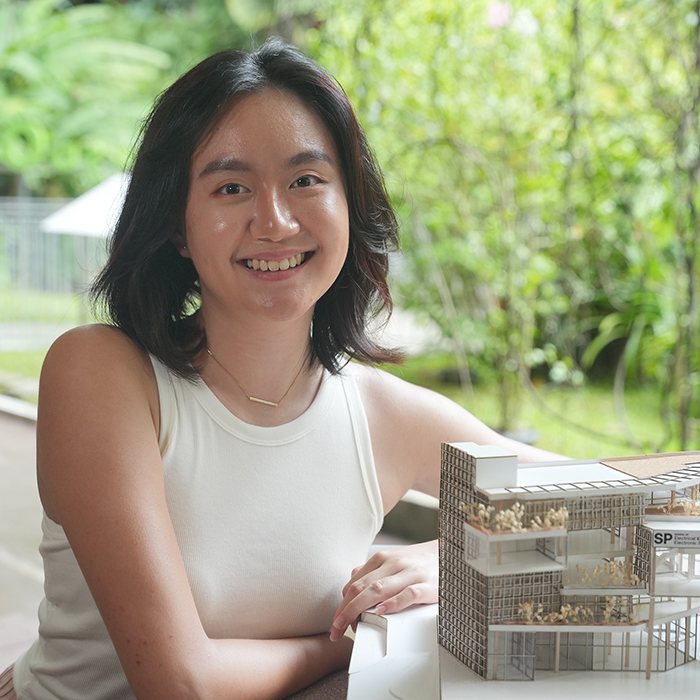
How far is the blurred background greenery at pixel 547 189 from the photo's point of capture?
Answer: 10.4ft

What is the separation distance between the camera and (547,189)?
12.6 feet

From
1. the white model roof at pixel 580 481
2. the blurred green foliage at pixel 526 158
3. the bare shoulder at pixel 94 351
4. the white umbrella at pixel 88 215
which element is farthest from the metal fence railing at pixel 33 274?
the white model roof at pixel 580 481

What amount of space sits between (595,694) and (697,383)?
3.11 m

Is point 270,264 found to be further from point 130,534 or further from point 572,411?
point 572,411

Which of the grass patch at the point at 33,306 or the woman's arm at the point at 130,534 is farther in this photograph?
the grass patch at the point at 33,306

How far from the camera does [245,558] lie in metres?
1.10

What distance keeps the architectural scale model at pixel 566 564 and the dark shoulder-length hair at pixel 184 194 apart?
0.51m

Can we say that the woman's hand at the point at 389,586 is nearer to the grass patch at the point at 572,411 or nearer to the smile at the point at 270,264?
the smile at the point at 270,264

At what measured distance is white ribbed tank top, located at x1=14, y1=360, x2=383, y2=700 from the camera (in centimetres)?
108

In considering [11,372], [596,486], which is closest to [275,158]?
→ [596,486]

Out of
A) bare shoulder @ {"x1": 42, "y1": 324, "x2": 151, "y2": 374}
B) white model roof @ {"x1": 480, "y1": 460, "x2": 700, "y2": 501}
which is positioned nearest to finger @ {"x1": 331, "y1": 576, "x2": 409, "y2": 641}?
white model roof @ {"x1": 480, "y1": 460, "x2": 700, "y2": 501}

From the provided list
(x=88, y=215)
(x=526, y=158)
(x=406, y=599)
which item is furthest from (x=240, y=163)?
(x=88, y=215)

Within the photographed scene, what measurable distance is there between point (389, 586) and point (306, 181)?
53 centimetres

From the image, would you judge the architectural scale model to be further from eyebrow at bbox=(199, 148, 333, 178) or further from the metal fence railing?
the metal fence railing
